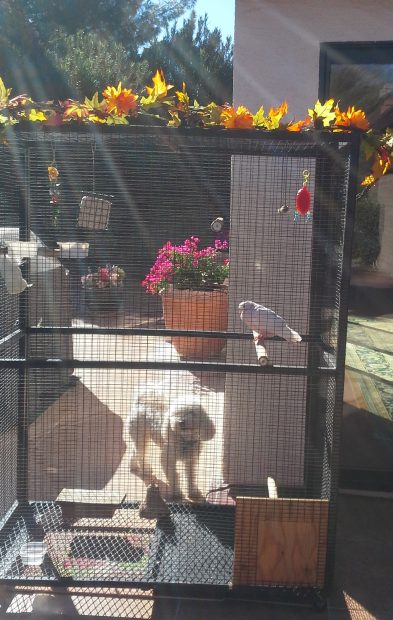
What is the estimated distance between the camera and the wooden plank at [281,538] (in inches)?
117

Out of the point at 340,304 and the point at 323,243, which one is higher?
the point at 323,243

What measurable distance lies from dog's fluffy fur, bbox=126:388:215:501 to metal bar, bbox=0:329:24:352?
80cm

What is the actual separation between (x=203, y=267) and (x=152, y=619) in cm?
442

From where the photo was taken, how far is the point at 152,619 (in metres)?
2.94

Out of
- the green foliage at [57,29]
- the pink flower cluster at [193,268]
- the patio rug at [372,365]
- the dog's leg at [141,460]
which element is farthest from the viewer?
the green foliage at [57,29]

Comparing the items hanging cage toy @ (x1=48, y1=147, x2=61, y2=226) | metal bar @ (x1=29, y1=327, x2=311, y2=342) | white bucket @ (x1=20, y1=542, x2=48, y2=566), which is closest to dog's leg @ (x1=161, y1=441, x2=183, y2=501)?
metal bar @ (x1=29, y1=327, x2=311, y2=342)

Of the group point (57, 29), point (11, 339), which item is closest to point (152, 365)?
point (11, 339)

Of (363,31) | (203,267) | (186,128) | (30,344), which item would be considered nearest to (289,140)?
(186,128)

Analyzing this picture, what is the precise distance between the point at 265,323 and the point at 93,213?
3.33 ft

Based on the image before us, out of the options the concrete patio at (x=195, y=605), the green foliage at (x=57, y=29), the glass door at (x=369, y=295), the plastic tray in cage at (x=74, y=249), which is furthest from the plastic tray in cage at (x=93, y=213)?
the green foliage at (x=57, y=29)

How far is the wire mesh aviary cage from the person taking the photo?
2.99 meters

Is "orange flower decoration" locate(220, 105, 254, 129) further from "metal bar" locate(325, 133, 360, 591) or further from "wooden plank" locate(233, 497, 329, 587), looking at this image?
"wooden plank" locate(233, 497, 329, 587)

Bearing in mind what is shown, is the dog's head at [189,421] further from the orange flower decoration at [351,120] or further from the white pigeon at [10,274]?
the orange flower decoration at [351,120]

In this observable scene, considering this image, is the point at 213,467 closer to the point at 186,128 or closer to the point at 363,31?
the point at 186,128
